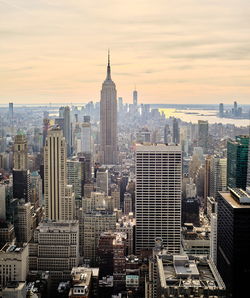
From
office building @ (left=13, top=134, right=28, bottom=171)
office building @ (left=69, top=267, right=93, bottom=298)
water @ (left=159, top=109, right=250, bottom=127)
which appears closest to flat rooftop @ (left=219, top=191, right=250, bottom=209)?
office building @ (left=69, top=267, right=93, bottom=298)

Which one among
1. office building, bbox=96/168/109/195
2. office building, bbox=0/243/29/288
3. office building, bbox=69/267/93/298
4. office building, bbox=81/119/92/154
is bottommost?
office building, bbox=69/267/93/298

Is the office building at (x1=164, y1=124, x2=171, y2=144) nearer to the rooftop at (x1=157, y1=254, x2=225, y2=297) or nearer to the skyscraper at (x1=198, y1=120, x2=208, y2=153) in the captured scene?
the skyscraper at (x1=198, y1=120, x2=208, y2=153)

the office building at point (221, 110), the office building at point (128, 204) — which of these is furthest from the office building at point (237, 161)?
the office building at point (128, 204)

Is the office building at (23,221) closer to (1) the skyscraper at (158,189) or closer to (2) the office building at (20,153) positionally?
(2) the office building at (20,153)

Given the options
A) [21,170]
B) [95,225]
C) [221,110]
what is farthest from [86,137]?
[221,110]

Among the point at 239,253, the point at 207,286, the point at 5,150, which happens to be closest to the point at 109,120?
the point at 5,150

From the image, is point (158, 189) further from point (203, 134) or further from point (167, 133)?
point (203, 134)
